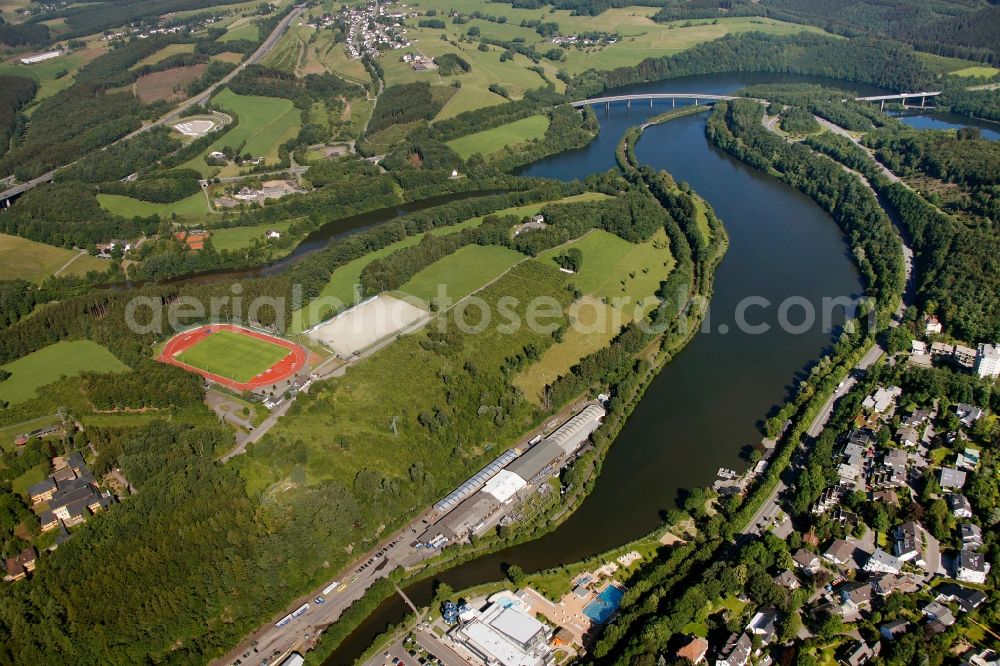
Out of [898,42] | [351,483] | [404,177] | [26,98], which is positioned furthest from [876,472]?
[26,98]

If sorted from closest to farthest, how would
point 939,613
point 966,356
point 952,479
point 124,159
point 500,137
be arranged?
point 939,613
point 952,479
point 966,356
point 124,159
point 500,137

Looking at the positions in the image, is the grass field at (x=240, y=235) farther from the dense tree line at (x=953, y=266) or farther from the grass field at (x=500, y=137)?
the dense tree line at (x=953, y=266)

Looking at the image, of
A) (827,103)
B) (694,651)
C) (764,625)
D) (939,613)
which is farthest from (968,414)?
(827,103)

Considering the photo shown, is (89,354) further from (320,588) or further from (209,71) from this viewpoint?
(209,71)

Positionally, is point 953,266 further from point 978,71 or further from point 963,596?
point 978,71

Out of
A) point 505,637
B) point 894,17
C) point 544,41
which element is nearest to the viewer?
point 505,637

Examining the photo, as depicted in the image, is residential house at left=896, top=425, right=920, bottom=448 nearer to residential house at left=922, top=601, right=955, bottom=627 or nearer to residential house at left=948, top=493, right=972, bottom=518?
residential house at left=948, top=493, right=972, bottom=518
